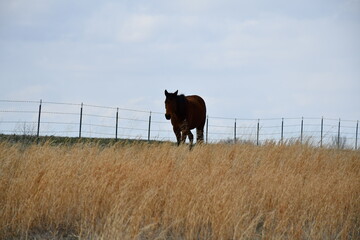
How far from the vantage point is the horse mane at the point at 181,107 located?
1447 centimetres

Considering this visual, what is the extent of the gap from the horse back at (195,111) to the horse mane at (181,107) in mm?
306

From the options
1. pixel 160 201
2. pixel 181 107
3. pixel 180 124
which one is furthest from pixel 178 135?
pixel 160 201

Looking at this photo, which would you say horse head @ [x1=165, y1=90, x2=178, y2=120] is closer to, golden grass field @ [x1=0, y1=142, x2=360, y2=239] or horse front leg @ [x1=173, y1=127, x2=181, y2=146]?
horse front leg @ [x1=173, y1=127, x2=181, y2=146]

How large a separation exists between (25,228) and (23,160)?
9.61ft

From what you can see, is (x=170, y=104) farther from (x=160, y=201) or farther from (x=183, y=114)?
(x=160, y=201)

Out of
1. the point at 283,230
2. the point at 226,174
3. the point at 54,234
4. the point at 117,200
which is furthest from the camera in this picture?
the point at 226,174

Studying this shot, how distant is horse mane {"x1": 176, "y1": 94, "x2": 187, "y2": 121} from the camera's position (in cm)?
1447

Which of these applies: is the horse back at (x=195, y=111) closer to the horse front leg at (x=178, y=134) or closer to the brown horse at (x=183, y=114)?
the brown horse at (x=183, y=114)

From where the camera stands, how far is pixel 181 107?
47.9ft

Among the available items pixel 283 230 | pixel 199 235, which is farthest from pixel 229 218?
pixel 283 230

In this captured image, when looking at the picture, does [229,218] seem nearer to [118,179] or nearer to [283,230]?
[283,230]

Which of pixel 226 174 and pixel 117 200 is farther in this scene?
pixel 226 174

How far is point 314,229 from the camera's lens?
5.57 metres

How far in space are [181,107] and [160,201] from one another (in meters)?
8.42
